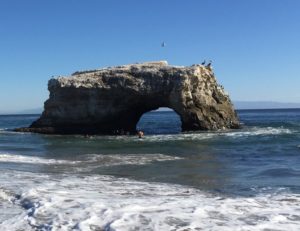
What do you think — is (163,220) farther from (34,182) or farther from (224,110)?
(224,110)

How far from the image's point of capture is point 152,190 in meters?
14.5

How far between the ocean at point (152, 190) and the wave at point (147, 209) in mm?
20

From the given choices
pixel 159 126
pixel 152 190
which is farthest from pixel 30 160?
pixel 159 126

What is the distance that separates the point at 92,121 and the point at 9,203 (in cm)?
3294

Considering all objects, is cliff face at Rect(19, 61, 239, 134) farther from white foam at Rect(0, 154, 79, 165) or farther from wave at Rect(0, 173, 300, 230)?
wave at Rect(0, 173, 300, 230)

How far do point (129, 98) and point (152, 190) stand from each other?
29.3 metres

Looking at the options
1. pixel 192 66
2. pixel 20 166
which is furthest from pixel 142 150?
pixel 192 66

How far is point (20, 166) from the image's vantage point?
68.5 ft

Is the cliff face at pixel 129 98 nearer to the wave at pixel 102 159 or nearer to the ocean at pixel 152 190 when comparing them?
the ocean at pixel 152 190

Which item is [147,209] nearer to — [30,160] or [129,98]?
[30,160]

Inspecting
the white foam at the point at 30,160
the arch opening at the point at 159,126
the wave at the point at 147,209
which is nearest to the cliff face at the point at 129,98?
the arch opening at the point at 159,126

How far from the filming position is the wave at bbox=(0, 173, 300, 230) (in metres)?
9.91

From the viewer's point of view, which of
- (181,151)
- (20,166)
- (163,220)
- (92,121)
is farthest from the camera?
(92,121)

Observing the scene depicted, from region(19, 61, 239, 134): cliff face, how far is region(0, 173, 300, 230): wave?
90.6 ft
